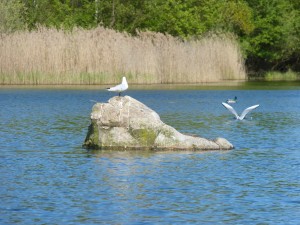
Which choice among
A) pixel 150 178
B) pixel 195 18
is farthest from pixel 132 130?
pixel 195 18

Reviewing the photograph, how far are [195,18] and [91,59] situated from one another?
805 inches

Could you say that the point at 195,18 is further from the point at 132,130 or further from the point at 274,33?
the point at 132,130

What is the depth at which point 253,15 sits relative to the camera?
2751 inches

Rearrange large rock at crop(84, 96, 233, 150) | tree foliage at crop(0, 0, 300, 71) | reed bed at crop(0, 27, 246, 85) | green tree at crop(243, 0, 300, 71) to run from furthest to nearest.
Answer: green tree at crop(243, 0, 300, 71), tree foliage at crop(0, 0, 300, 71), reed bed at crop(0, 27, 246, 85), large rock at crop(84, 96, 233, 150)

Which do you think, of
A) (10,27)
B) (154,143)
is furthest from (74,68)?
(154,143)

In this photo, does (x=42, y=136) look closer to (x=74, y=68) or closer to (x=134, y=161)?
(x=134, y=161)

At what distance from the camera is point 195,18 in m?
64.2

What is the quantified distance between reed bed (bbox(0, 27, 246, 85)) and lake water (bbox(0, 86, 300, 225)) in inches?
624

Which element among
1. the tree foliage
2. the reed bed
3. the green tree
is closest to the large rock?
the reed bed

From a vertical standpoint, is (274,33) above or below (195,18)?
below

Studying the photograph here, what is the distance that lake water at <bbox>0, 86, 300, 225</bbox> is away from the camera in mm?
12797

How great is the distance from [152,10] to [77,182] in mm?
49168

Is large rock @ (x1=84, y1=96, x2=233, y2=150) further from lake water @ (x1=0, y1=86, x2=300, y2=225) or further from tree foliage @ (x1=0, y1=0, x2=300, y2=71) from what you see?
tree foliage @ (x1=0, y1=0, x2=300, y2=71)

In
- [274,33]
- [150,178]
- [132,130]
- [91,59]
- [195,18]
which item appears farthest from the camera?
[274,33]
